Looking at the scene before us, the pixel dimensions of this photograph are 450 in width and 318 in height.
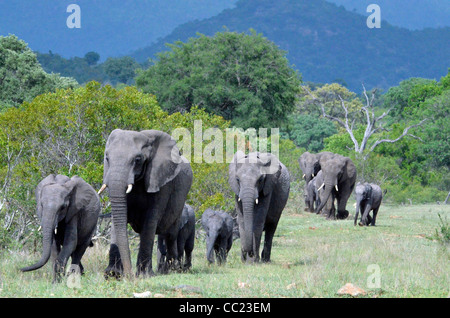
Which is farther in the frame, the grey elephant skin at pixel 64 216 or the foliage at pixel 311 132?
the foliage at pixel 311 132

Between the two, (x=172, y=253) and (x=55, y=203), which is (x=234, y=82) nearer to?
(x=172, y=253)


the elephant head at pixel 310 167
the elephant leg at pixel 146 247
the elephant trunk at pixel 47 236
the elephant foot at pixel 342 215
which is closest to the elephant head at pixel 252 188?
the elephant leg at pixel 146 247

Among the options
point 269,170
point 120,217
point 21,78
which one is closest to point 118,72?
point 21,78

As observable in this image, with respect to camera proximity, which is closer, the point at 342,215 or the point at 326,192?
the point at 326,192

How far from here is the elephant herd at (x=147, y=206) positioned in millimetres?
11117

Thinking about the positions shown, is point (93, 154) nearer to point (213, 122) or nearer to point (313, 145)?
point (213, 122)

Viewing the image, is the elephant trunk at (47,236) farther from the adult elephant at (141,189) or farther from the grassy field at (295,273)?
the adult elephant at (141,189)

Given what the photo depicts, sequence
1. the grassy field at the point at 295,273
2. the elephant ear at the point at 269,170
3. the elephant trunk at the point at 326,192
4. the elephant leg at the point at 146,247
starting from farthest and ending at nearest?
the elephant trunk at the point at 326,192, the elephant ear at the point at 269,170, the elephant leg at the point at 146,247, the grassy field at the point at 295,273

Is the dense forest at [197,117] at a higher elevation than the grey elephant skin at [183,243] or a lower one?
higher

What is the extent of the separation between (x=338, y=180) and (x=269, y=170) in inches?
622

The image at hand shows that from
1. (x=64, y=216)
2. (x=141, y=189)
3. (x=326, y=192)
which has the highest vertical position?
(x=141, y=189)

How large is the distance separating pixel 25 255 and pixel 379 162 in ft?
104

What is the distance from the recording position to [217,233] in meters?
15.3

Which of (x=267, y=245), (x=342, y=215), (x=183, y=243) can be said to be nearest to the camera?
(x=183, y=243)
